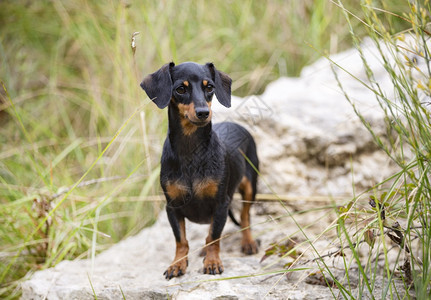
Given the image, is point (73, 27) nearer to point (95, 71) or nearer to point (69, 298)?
point (95, 71)

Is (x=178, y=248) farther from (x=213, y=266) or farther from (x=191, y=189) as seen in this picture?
(x=191, y=189)

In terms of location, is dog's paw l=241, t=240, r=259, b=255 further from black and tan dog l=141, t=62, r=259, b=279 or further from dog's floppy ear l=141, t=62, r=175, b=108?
dog's floppy ear l=141, t=62, r=175, b=108

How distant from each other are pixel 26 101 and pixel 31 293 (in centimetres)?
364

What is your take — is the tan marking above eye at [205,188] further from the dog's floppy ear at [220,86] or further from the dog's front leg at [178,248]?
the dog's floppy ear at [220,86]

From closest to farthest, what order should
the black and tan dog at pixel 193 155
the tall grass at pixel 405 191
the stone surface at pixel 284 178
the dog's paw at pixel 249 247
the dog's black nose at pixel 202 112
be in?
the tall grass at pixel 405 191, the dog's black nose at pixel 202 112, the black and tan dog at pixel 193 155, the stone surface at pixel 284 178, the dog's paw at pixel 249 247

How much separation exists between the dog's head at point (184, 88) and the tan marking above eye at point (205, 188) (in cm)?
34

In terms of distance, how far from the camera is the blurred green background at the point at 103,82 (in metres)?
3.47

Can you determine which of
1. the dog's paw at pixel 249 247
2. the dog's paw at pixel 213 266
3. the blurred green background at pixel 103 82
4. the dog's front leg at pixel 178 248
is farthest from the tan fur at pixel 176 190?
the blurred green background at pixel 103 82

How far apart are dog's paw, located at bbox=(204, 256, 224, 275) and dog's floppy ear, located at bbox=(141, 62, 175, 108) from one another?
0.85 m

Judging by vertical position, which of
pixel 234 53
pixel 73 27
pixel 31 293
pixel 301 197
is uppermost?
pixel 73 27

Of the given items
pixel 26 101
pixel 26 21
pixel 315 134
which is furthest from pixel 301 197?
pixel 26 21

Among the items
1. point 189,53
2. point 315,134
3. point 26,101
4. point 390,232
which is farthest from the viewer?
point 26,101

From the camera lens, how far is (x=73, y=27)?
5.31m

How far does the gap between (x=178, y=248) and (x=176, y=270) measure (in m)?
0.12
